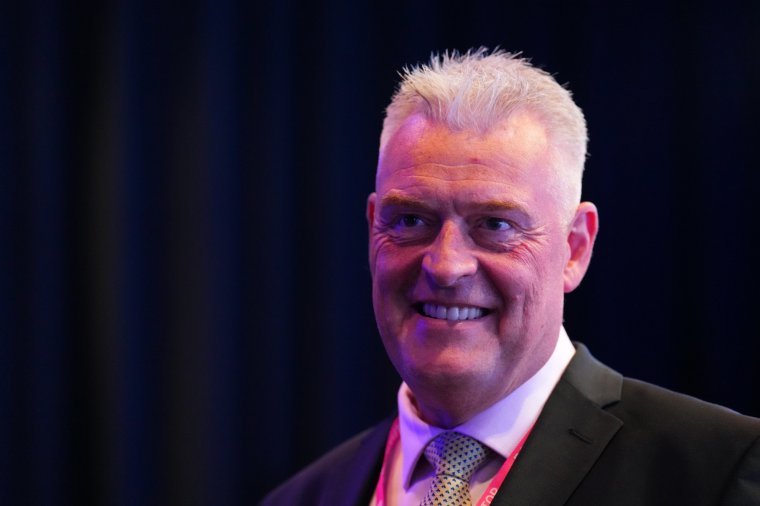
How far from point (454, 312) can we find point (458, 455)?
271mm

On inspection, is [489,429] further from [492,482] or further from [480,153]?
[480,153]

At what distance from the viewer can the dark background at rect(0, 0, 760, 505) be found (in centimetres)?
259

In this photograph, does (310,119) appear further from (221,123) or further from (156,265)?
(156,265)

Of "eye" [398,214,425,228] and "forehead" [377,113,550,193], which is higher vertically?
"forehead" [377,113,550,193]

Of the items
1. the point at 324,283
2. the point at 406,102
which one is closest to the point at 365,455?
the point at 406,102

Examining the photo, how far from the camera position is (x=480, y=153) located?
57.9 inches

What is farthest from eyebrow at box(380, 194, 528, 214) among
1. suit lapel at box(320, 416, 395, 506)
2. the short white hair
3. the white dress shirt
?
suit lapel at box(320, 416, 395, 506)

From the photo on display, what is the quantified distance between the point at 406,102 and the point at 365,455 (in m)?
0.74

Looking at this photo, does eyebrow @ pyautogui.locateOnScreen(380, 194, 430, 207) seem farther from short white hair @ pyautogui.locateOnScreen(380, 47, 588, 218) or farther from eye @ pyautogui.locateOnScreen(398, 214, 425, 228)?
short white hair @ pyautogui.locateOnScreen(380, 47, 588, 218)

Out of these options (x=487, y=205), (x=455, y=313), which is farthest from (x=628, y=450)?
(x=487, y=205)

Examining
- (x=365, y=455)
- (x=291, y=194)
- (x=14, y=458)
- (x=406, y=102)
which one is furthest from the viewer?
(x=291, y=194)

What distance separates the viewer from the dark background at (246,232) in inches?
102

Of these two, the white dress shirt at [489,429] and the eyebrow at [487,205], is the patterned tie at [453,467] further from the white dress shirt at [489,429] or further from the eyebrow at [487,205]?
the eyebrow at [487,205]

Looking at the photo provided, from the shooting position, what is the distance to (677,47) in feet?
8.72
